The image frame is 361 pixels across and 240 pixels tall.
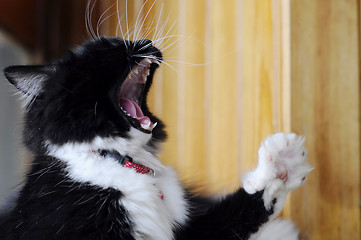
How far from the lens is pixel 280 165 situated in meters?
1.00

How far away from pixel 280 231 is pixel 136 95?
59 centimetres

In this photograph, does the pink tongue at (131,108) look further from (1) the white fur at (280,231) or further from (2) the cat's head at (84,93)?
(1) the white fur at (280,231)

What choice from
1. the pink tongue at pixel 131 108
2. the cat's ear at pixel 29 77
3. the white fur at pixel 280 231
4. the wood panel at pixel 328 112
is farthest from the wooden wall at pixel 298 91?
the cat's ear at pixel 29 77

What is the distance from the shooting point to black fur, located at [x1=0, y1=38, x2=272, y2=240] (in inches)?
33.5

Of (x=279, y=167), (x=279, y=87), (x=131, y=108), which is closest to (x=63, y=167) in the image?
(x=131, y=108)

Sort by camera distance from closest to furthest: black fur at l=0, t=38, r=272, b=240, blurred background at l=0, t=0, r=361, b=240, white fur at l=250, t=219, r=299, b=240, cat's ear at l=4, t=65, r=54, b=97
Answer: black fur at l=0, t=38, r=272, b=240 < cat's ear at l=4, t=65, r=54, b=97 < white fur at l=250, t=219, r=299, b=240 < blurred background at l=0, t=0, r=361, b=240

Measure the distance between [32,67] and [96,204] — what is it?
383 mm

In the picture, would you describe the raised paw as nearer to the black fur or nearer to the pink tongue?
the black fur

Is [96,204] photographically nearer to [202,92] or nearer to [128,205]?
[128,205]

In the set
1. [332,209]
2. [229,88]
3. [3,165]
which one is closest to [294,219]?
[332,209]

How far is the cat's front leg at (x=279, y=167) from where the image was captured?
0.99m

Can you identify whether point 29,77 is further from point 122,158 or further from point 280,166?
point 280,166

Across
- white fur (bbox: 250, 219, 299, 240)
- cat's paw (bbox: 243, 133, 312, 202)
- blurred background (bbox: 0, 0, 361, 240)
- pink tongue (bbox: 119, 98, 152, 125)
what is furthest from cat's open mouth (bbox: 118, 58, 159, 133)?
white fur (bbox: 250, 219, 299, 240)

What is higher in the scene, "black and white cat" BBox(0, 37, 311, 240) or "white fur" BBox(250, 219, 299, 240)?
"black and white cat" BBox(0, 37, 311, 240)
